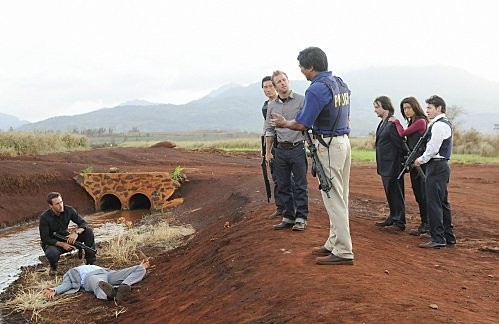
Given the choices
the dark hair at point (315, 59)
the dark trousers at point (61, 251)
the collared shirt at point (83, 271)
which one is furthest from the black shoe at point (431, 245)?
the dark trousers at point (61, 251)

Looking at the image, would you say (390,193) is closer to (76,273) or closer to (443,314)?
(443,314)

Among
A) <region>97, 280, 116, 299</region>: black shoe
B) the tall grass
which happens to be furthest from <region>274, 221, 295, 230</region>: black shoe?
the tall grass

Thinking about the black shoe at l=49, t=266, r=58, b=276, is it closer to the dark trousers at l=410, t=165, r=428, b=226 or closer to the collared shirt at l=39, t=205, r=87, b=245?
the collared shirt at l=39, t=205, r=87, b=245

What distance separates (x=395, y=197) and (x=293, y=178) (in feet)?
5.68

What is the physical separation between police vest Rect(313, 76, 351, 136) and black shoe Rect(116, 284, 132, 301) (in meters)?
3.22

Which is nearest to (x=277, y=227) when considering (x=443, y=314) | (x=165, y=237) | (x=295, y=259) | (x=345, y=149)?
(x=295, y=259)

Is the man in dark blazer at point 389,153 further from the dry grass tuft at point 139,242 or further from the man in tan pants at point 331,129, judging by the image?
the dry grass tuft at point 139,242

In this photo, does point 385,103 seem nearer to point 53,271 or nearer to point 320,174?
point 320,174

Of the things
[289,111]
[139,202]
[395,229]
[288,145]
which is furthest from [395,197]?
[139,202]

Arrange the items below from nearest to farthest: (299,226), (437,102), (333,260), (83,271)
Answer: (333,260), (299,226), (437,102), (83,271)

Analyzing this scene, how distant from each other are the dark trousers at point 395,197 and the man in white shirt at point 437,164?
75 centimetres

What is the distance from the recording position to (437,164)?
636 cm

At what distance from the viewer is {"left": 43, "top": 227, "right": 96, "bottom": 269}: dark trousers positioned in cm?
779

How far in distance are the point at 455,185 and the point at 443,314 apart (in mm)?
12390
